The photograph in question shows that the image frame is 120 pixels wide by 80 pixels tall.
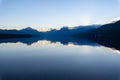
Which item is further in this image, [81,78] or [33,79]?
[81,78]

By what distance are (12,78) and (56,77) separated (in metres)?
2.48

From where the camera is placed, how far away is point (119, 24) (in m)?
169

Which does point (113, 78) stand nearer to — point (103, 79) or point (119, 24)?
point (103, 79)

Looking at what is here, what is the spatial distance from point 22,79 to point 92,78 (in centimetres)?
395

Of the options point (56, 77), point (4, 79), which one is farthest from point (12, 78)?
point (56, 77)

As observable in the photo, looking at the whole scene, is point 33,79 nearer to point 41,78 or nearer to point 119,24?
point 41,78

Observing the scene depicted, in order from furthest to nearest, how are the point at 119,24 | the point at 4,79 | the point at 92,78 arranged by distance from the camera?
the point at 119,24
the point at 92,78
the point at 4,79

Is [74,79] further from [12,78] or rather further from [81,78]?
[12,78]

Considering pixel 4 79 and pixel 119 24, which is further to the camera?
pixel 119 24

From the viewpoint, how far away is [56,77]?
45.0 feet

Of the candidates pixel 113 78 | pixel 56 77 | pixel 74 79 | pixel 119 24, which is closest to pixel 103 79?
pixel 113 78

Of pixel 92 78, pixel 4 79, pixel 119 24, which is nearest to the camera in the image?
pixel 4 79

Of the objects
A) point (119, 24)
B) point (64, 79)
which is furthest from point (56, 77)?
point (119, 24)

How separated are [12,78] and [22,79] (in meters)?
0.63
